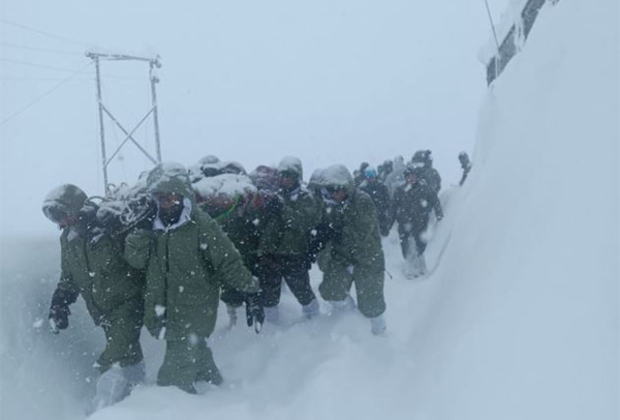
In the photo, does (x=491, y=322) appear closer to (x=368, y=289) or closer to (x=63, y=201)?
(x=368, y=289)

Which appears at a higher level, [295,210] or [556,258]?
[556,258]

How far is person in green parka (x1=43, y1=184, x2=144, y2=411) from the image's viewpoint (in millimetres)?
4152

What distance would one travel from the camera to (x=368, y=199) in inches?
215

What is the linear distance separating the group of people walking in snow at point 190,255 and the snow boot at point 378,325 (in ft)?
0.03

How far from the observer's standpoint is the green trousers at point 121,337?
13.8ft

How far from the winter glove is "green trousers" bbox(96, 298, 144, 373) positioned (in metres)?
0.45

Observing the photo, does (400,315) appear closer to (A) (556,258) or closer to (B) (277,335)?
(B) (277,335)

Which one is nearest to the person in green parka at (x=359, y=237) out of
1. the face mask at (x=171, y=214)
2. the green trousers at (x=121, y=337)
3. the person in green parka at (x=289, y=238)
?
the person in green parka at (x=289, y=238)

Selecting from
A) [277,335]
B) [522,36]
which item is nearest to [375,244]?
[277,335]

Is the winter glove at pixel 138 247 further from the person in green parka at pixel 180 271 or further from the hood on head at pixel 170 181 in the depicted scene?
the hood on head at pixel 170 181

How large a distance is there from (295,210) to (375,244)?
91cm

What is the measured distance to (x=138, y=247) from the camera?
4.02 m

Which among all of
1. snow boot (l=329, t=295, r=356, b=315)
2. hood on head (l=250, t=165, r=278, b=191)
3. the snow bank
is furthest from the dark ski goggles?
the snow bank

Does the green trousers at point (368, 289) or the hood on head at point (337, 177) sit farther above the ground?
the hood on head at point (337, 177)
